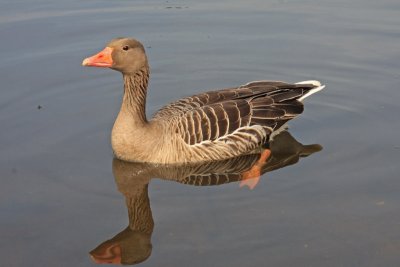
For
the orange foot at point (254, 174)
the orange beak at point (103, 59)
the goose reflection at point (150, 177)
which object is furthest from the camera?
the orange beak at point (103, 59)

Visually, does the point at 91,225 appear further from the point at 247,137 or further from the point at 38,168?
the point at 247,137

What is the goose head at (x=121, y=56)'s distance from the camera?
925cm

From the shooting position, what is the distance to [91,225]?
25.5ft

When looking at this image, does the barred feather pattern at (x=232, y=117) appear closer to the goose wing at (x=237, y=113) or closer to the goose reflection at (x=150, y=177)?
the goose wing at (x=237, y=113)

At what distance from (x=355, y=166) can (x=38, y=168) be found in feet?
14.2

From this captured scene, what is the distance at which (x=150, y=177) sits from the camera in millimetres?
9117

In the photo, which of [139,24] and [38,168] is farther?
[139,24]

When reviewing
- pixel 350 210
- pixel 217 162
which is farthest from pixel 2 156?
pixel 350 210

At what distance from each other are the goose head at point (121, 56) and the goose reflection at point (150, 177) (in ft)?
4.48

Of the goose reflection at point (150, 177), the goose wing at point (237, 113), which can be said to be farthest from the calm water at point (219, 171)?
the goose wing at point (237, 113)

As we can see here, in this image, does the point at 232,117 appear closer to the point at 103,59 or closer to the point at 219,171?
the point at 219,171

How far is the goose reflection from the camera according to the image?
733 centimetres

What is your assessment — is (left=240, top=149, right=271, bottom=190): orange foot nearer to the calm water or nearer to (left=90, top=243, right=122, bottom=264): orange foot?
the calm water

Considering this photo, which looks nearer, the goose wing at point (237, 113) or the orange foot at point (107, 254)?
the orange foot at point (107, 254)
